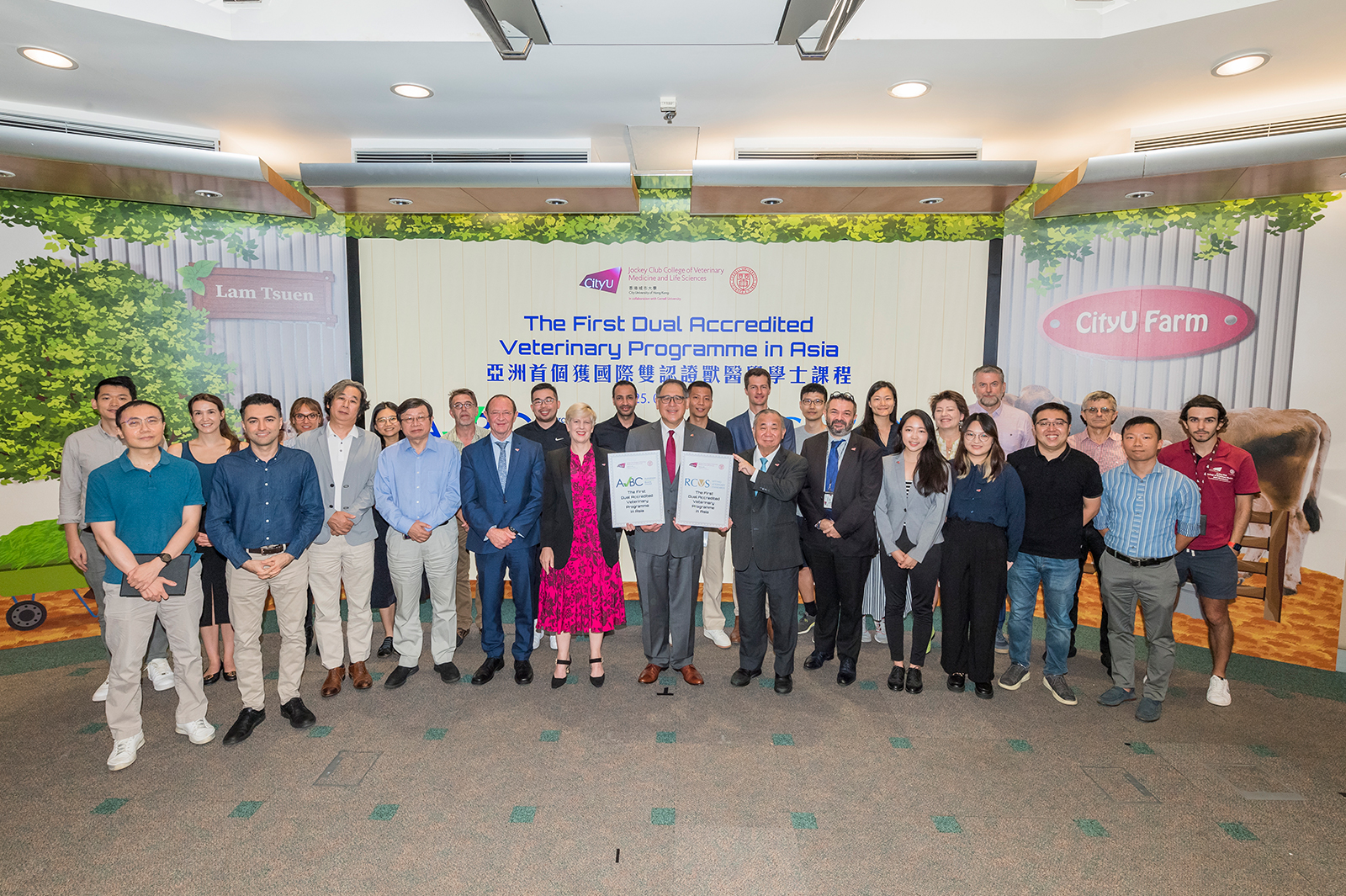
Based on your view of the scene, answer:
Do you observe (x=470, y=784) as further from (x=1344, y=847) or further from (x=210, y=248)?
(x=210, y=248)

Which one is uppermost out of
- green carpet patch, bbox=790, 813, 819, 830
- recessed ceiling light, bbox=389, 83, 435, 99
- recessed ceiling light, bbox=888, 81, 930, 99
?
recessed ceiling light, bbox=888, 81, 930, 99

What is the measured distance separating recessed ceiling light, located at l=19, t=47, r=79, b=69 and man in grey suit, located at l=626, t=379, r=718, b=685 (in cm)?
376

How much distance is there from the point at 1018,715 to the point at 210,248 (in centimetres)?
697

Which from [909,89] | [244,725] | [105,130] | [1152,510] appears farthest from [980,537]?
[105,130]

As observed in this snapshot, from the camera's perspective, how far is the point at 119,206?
5.30 m

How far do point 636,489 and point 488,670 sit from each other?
1496 mm

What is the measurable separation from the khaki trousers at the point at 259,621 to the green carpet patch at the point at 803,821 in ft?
8.62

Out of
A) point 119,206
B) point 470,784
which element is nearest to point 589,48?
point 470,784

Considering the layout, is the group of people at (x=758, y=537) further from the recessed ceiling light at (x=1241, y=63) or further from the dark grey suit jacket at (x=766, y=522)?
the recessed ceiling light at (x=1241, y=63)

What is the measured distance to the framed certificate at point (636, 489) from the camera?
11.7ft

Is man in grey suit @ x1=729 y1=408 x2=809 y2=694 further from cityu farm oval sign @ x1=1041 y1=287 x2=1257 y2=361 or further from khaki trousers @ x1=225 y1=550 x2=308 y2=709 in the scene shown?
cityu farm oval sign @ x1=1041 y1=287 x2=1257 y2=361

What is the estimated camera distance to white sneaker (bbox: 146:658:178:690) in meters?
3.82

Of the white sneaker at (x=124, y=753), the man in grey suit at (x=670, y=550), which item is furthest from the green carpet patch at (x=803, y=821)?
the white sneaker at (x=124, y=753)

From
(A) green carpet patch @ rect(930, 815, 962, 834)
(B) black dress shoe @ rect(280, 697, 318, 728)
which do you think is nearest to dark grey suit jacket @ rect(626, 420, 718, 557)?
(A) green carpet patch @ rect(930, 815, 962, 834)
